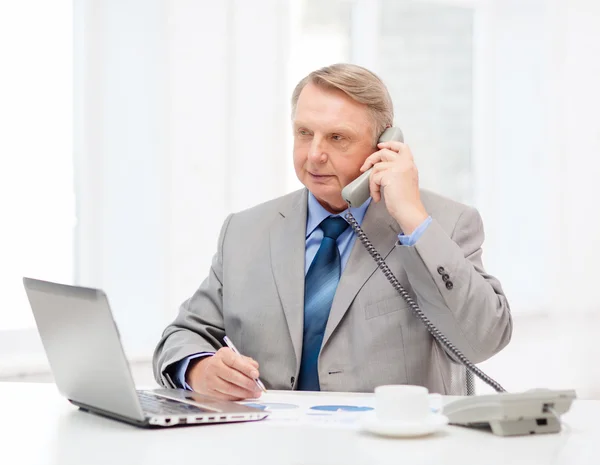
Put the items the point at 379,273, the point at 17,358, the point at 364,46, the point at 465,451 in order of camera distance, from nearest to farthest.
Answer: the point at 465,451 → the point at 379,273 → the point at 17,358 → the point at 364,46

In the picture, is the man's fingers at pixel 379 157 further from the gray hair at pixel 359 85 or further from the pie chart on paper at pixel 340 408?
the pie chart on paper at pixel 340 408

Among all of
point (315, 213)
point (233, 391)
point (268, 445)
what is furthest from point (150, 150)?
point (268, 445)

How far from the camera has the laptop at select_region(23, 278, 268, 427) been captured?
133 centimetres

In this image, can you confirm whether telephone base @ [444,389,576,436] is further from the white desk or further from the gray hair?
the gray hair

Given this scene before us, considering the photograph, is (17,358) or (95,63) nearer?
(17,358)

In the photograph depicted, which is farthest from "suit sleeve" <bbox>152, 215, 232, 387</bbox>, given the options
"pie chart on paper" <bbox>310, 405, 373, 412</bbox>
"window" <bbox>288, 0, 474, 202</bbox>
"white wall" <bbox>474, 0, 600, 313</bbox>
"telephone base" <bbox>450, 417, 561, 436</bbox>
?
"white wall" <bbox>474, 0, 600, 313</bbox>

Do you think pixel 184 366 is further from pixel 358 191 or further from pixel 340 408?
pixel 358 191

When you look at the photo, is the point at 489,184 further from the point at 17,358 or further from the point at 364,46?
the point at 17,358

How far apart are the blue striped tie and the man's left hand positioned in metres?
0.18

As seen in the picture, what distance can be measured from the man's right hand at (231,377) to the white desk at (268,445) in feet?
0.71

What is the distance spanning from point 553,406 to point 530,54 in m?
4.01

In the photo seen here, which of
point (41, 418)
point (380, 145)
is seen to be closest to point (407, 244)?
point (380, 145)

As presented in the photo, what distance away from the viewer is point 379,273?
6.67 ft

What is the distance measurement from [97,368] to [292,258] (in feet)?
2.63
